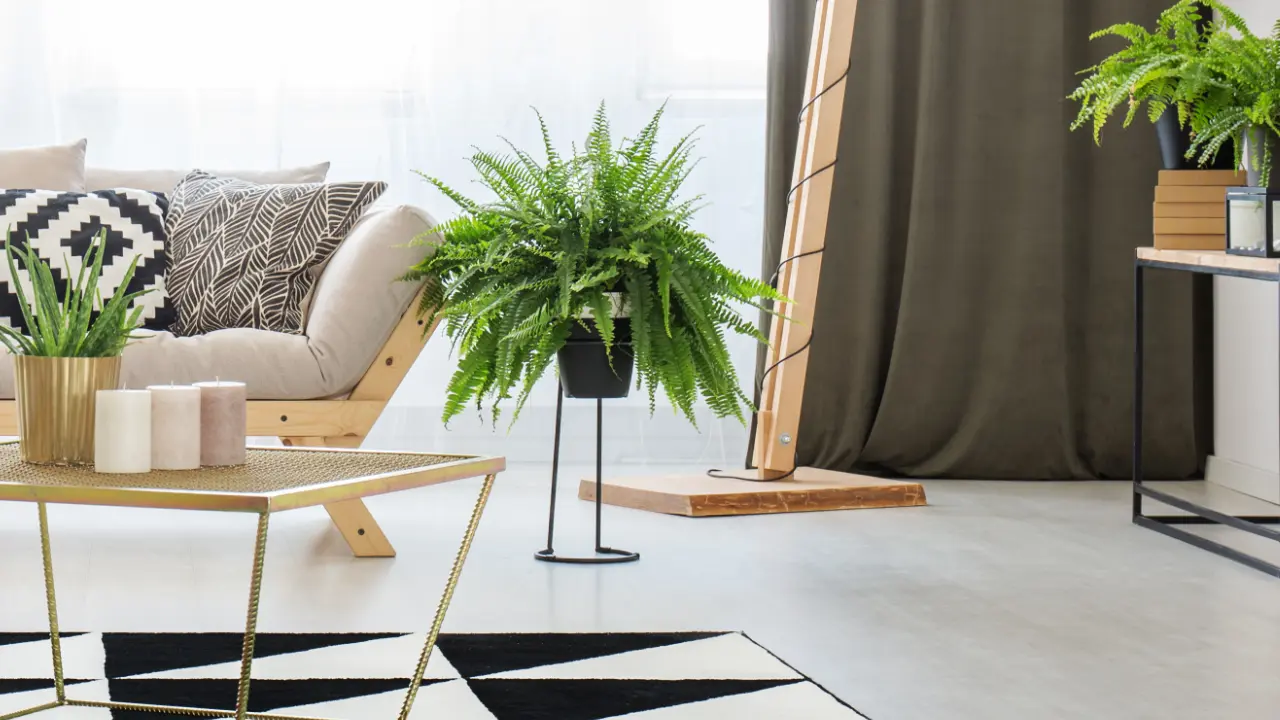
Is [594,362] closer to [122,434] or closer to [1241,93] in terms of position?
[122,434]

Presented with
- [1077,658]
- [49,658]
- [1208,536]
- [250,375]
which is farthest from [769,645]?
[1208,536]

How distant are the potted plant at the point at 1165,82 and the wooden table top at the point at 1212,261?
0.61 ft

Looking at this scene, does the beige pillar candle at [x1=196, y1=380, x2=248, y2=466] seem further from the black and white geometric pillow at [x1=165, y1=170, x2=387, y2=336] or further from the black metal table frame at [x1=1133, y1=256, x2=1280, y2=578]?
the black metal table frame at [x1=1133, y1=256, x2=1280, y2=578]

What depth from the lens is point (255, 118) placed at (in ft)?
12.7

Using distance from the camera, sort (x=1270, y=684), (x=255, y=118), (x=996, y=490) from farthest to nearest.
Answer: (x=255, y=118), (x=996, y=490), (x=1270, y=684)

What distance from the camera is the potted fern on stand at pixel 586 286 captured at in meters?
2.51

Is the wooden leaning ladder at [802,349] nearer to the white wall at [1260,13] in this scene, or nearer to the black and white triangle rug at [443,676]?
the white wall at [1260,13]

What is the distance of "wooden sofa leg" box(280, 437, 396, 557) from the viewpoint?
8.38 ft

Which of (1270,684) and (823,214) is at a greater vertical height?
(823,214)

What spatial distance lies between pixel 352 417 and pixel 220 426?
46.3 inches

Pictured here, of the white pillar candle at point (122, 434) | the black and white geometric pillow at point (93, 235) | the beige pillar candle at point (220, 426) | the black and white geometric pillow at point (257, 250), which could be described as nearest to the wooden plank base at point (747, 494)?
the black and white geometric pillow at point (257, 250)

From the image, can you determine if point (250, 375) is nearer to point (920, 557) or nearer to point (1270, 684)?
point (920, 557)

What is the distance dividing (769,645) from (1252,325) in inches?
84.6

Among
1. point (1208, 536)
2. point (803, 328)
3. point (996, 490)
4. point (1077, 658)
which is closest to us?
point (1077, 658)
